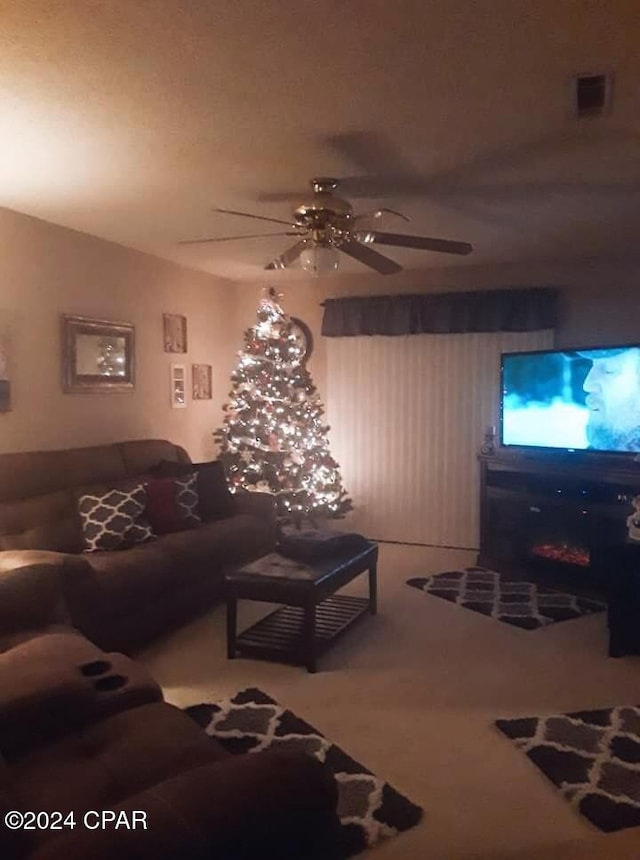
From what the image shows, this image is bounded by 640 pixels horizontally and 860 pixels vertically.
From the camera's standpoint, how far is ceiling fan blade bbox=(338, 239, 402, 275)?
3684 mm

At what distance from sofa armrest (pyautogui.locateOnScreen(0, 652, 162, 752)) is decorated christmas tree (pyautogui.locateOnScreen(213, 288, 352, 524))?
3.63 m

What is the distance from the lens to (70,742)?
1.92m

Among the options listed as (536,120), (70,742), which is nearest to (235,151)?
(536,120)

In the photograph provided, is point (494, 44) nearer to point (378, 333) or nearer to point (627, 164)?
point (627, 164)

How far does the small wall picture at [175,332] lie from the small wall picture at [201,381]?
0.26m

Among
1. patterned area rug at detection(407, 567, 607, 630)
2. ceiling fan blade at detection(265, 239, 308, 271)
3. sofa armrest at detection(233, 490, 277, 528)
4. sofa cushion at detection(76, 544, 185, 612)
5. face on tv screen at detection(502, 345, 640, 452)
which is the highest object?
→ ceiling fan blade at detection(265, 239, 308, 271)

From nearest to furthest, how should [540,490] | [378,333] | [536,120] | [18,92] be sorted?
[18,92], [536,120], [540,490], [378,333]

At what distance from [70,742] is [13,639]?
2.73ft

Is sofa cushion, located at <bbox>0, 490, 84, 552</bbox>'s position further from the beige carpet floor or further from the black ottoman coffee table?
the black ottoman coffee table

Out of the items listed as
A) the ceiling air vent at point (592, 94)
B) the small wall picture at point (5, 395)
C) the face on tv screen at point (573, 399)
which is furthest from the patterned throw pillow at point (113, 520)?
the ceiling air vent at point (592, 94)

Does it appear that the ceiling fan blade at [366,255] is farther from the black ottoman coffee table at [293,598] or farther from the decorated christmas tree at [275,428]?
the decorated christmas tree at [275,428]

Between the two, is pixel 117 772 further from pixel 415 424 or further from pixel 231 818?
pixel 415 424

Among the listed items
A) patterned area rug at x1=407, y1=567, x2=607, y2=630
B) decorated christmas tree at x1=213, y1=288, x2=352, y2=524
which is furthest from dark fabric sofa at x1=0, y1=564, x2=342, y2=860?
decorated christmas tree at x1=213, y1=288, x2=352, y2=524

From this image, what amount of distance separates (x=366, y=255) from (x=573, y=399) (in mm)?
2143
